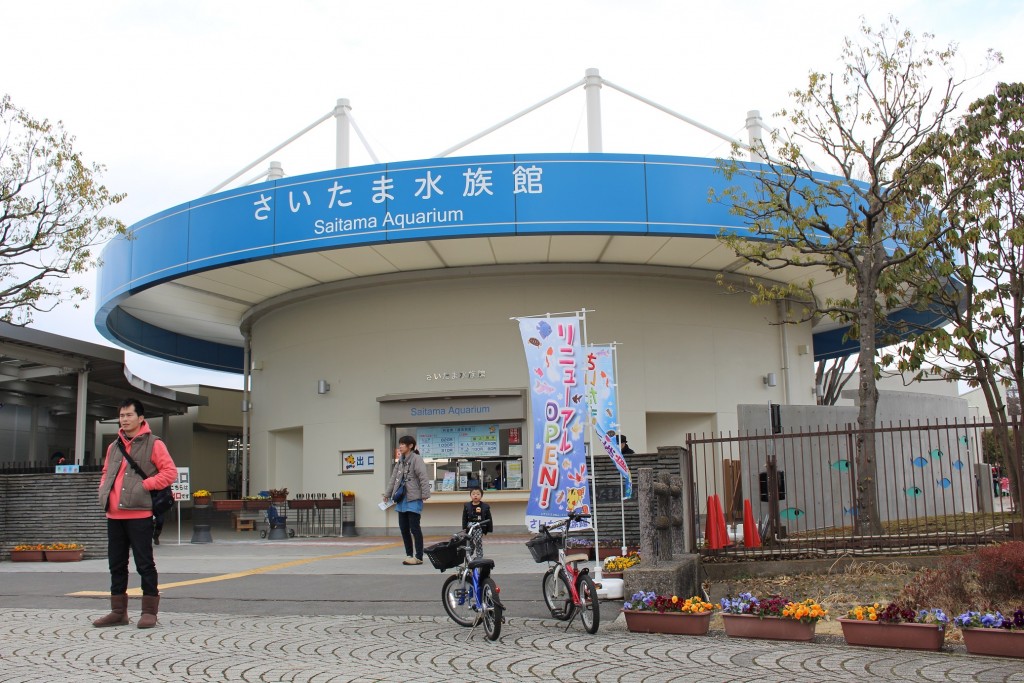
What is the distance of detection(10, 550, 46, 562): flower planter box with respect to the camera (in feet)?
44.6

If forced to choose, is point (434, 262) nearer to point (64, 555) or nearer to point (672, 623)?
point (64, 555)

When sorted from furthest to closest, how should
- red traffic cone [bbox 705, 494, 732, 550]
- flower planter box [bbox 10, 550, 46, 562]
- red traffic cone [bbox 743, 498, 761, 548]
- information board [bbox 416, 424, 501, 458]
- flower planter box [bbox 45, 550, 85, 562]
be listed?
information board [bbox 416, 424, 501, 458]
flower planter box [bbox 10, 550, 46, 562]
flower planter box [bbox 45, 550, 85, 562]
red traffic cone [bbox 743, 498, 761, 548]
red traffic cone [bbox 705, 494, 732, 550]

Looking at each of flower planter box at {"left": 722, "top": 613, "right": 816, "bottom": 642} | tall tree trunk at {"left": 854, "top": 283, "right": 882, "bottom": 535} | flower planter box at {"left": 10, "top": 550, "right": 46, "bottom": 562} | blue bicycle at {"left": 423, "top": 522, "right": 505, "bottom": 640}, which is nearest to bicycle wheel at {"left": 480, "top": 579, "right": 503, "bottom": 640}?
blue bicycle at {"left": 423, "top": 522, "right": 505, "bottom": 640}

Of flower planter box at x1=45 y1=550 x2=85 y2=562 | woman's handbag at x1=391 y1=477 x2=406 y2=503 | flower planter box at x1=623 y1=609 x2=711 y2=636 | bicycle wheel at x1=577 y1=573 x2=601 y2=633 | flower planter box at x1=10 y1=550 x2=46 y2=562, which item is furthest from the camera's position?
flower planter box at x1=10 y1=550 x2=46 y2=562

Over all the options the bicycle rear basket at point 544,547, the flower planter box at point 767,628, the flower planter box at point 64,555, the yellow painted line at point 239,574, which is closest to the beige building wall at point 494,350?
the yellow painted line at point 239,574

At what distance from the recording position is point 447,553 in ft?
23.4

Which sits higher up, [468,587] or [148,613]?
[468,587]

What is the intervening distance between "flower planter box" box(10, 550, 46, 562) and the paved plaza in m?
3.88

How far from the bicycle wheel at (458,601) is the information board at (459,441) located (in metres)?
10.8

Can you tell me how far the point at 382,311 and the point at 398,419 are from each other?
230 centimetres

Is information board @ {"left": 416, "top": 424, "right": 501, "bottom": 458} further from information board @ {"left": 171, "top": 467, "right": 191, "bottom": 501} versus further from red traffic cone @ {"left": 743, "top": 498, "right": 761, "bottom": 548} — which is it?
red traffic cone @ {"left": 743, "top": 498, "right": 761, "bottom": 548}

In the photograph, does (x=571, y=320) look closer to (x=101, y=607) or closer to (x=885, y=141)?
(x=101, y=607)

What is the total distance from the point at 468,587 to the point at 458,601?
315 millimetres

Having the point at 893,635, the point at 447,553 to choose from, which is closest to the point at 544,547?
the point at 447,553
